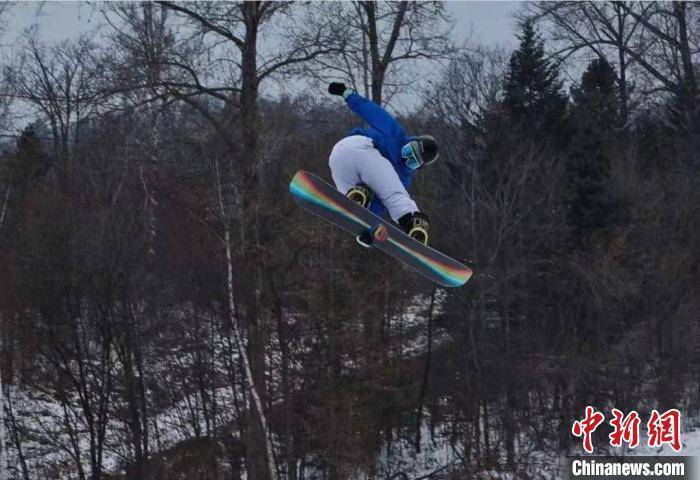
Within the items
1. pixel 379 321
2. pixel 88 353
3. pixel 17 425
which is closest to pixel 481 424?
pixel 379 321

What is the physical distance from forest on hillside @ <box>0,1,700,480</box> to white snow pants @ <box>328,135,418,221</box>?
6085mm

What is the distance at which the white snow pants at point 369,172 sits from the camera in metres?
4.72

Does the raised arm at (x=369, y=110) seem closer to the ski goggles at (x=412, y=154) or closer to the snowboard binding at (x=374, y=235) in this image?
the ski goggles at (x=412, y=154)

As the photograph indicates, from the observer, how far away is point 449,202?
17.8m

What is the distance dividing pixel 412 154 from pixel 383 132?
0.21 m

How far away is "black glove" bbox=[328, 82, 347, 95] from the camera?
171 inches

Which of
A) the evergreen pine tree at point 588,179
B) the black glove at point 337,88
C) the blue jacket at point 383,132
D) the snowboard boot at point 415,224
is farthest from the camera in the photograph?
the evergreen pine tree at point 588,179

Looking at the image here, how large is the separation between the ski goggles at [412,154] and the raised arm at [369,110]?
117 millimetres

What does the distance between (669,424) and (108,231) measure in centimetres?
1234

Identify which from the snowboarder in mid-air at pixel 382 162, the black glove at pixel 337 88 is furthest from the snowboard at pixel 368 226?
the black glove at pixel 337 88

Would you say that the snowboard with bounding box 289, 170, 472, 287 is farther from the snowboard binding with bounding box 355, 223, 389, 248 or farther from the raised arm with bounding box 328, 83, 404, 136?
the raised arm with bounding box 328, 83, 404, 136

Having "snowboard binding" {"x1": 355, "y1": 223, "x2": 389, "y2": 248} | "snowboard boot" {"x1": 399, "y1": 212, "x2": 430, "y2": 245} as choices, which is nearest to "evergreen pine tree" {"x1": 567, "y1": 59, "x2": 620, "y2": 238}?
"snowboard binding" {"x1": 355, "y1": 223, "x2": 389, "y2": 248}

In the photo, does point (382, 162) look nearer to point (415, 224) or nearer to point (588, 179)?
point (415, 224)

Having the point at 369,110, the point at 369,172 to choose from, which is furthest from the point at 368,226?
the point at 369,110
